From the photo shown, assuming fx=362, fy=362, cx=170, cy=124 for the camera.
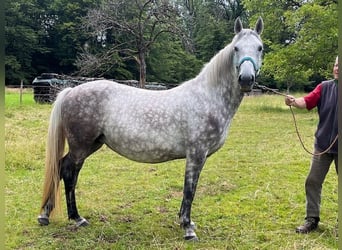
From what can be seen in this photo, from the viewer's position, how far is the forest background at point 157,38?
589 inches

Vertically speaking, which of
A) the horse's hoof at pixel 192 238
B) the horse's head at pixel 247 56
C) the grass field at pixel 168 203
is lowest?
the grass field at pixel 168 203

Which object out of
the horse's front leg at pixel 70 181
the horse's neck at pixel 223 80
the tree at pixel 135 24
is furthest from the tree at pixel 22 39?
the horse's neck at pixel 223 80

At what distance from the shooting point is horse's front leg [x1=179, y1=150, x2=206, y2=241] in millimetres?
3240

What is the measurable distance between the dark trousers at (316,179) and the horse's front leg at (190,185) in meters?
1.04

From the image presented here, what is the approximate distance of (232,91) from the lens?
3285 millimetres

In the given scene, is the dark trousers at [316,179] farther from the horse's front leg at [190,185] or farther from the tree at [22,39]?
the tree at [22,39]

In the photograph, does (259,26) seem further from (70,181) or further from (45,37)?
(45,37)

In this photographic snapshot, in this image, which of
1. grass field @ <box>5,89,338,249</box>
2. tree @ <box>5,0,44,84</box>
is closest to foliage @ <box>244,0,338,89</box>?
grass field @ <box>5,89,338,249</box>

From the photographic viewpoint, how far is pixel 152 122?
325 centimetres

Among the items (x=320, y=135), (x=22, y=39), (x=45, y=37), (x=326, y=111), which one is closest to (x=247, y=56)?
(x=326, y=111)

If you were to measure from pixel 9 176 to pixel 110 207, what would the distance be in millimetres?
1825

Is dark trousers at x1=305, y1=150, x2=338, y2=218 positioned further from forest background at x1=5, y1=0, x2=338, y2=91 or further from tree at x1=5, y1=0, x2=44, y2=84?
tree at x1=5, y1=0, x2=44, y2=84

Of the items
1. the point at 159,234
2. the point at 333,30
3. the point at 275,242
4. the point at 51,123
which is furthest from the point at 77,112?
the point at 333,30

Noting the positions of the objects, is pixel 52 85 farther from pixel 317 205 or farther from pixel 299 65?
pixel 317 205
